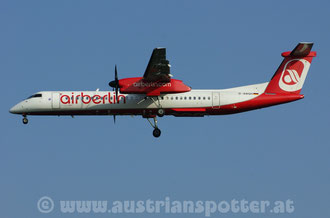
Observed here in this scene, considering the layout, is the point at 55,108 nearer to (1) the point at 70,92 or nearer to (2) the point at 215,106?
(1) the point at 70,92

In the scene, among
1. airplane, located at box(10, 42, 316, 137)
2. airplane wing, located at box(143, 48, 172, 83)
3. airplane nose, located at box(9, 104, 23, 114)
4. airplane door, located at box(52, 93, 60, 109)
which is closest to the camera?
airplane wing, located at box(143, 48, 172, 83)

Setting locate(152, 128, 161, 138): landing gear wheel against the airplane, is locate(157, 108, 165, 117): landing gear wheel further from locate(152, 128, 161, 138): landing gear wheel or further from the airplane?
locate(152, 128, 161, 138): landing gear wheel

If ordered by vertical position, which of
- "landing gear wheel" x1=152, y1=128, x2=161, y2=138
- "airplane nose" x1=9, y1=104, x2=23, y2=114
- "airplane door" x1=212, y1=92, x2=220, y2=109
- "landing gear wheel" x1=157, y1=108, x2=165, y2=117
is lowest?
"landing gear wheel" x1=152, y1=128, x2=161, y2=138

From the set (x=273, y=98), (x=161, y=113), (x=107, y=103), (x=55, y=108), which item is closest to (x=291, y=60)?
(x=273, y=98)

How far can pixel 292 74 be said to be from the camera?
4009 centimetres

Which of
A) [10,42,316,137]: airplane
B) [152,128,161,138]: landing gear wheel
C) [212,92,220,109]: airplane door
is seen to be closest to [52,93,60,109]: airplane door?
[10,42,316,137]: airplane

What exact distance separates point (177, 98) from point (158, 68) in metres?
3.07

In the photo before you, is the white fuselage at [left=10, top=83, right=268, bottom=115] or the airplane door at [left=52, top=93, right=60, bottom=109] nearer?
the white fuselage at [left=10, top=83, right=268, bottom=115]

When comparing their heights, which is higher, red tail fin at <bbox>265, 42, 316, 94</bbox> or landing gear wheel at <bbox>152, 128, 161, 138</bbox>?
red tail fin at <bbox>265, 42, 316, 94</bbox>

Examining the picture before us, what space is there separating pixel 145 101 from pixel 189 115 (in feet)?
9.37

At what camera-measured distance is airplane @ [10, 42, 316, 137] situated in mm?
39188

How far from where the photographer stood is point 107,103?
39.6m

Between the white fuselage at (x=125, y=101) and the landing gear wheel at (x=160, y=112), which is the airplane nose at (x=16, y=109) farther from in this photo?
the landing gear wheel at (x=160, y=112)

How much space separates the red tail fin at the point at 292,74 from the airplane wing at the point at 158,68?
6.67 meters
